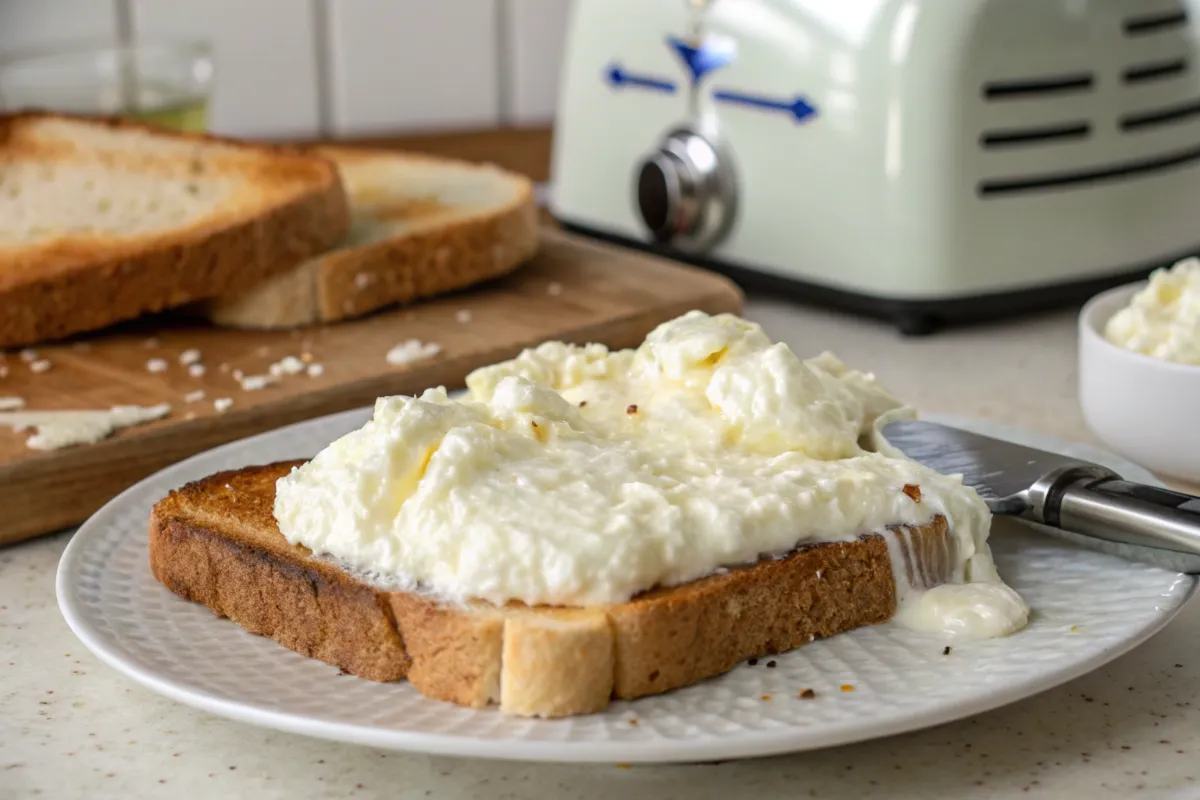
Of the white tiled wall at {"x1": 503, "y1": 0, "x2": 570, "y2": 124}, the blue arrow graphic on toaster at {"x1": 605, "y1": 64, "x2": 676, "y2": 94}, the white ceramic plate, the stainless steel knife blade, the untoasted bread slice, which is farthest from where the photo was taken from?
the white tiled wall at {"x1": 503, "y1": 0, "x2": 570, "y2": 124}

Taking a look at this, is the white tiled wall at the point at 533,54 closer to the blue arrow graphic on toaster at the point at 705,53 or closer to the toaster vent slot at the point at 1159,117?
the blue arrow graphic on toaster at the point at 705,53

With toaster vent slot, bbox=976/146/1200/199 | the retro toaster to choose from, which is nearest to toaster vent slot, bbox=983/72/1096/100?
the retro toaster

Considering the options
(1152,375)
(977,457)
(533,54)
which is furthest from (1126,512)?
(533,54)

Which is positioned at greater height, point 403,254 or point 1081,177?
point 1081,177

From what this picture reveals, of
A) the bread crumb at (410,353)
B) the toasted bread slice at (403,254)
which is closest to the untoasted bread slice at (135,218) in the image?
the toasted bread slice at (403,254)

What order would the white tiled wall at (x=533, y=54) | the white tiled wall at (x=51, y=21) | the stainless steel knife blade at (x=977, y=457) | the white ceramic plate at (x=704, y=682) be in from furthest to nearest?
the white tiled wall at (x=533, y=54)
the white tiled wall at (x=51, y=21)
the stainless steel knife blade at (x=977, y=457)
the white ceramic plate at (x=704, y=682)

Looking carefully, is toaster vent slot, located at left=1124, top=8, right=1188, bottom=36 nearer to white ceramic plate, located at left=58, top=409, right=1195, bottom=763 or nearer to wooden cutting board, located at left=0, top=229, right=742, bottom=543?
wooden cutting board, located at left=0, top=229, right=742, bottom=543

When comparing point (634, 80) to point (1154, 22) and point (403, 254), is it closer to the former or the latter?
point (403, 254)
